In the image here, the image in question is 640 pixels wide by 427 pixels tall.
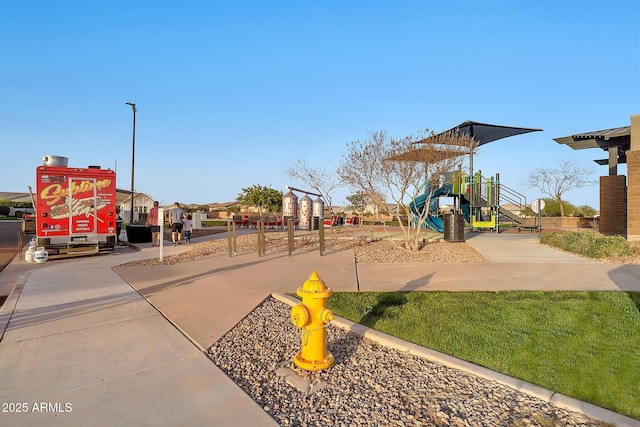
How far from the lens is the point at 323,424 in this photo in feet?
8.64

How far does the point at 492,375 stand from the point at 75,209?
12033 millimetres

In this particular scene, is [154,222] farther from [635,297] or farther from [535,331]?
[635,297]

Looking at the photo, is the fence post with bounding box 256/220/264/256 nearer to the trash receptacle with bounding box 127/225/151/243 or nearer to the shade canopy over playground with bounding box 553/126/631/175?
the trash receptacle with bounding box 127/225/151/243

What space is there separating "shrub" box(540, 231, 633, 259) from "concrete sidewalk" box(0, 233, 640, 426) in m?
0.70

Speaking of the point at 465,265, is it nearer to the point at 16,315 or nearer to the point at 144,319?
the point at 144,319

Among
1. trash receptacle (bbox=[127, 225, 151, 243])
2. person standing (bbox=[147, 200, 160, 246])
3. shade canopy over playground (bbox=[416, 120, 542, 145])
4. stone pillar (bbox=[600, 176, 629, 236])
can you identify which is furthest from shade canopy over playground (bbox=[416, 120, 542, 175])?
trash receptacle (bbox=[127, 225, 151, 243])

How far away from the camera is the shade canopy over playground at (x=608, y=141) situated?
55.1 ft

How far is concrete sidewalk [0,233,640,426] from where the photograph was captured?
112 inches

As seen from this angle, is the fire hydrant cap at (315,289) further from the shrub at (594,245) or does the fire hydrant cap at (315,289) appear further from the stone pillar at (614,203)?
the stone pillar at (614,203)

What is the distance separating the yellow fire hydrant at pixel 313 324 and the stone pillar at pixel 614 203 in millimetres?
19497

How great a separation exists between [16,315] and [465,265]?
28.7 ft

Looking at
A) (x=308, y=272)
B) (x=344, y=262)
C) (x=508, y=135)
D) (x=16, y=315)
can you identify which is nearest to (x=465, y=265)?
Result: (x=344, y=262)

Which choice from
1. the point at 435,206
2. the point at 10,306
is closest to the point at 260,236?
the point at 10,306

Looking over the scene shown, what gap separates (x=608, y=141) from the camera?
18141 mm
